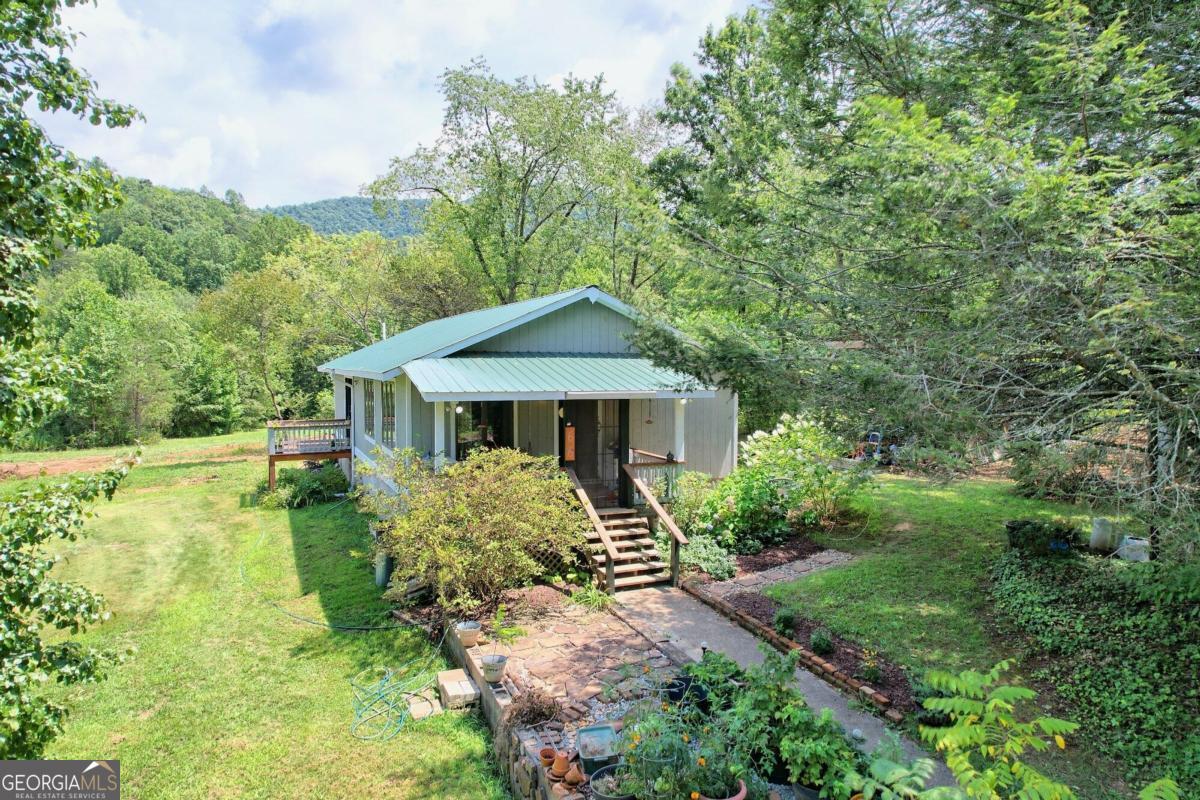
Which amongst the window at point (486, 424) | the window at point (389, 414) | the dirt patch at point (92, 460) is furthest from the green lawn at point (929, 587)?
the dirt patch at point (92, 460)

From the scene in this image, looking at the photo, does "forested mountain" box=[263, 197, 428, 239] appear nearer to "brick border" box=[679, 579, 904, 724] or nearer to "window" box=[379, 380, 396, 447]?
"window" box=[379, 380, 396, 447]

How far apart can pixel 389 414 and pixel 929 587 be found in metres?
11.3

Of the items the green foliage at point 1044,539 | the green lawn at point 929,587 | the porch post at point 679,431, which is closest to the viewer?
the green lawn at point 929,587

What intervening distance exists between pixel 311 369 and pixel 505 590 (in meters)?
31.7

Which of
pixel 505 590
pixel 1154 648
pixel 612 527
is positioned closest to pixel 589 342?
pixel 612 527

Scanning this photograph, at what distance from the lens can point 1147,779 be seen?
5.09 m

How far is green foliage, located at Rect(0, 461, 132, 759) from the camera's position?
3375mm

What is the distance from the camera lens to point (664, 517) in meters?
10.5

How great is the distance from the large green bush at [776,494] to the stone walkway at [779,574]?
0.93m

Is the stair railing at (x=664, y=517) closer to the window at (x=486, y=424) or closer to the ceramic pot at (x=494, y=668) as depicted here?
the window at (x=486, y=424)

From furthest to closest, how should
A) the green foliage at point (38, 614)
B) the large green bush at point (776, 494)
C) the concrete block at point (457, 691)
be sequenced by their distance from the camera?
the large green bush at point (776, 494)
the concrete block at point (457, 691)
the green foliage at point (38, 614)

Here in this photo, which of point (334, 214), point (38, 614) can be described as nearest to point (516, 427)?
point (38, 614)

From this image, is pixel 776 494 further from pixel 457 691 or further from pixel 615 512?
pixel 457 691

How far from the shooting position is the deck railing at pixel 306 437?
17531 mm
